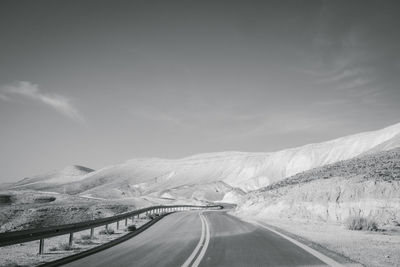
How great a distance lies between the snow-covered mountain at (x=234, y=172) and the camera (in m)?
117

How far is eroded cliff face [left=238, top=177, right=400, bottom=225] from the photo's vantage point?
2054cm

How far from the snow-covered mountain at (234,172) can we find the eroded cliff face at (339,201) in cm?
7228

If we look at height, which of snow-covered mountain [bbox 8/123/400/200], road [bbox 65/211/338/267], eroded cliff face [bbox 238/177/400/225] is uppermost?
snow-covered mountain [bbox 8/123/400/200]

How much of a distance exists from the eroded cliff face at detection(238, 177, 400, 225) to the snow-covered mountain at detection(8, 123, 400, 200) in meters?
72.3

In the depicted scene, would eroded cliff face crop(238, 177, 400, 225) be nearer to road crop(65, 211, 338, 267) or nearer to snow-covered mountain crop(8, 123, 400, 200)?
road crop(65, 211, 338, 267)

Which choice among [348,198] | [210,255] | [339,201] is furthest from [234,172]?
[210,255]

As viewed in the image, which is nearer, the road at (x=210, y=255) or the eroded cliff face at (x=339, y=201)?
the road at (x=210, y=255)

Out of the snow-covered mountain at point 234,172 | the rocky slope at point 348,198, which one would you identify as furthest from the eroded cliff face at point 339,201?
the snow-covered mountain at point 234,172

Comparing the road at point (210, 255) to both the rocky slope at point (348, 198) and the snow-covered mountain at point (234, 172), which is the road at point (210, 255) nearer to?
the rocky slope at point (348, 198)

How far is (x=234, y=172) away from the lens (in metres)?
149

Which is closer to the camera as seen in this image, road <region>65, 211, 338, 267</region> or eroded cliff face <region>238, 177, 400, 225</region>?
road <region>65, 211, 338, 267</region>

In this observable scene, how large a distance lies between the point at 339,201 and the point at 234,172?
415 feet

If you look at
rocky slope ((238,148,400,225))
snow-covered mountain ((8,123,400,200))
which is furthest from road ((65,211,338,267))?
snow-covered mountain ((8,123,400,200))

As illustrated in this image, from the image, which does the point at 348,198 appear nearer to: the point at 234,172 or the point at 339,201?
the point at 339,201
